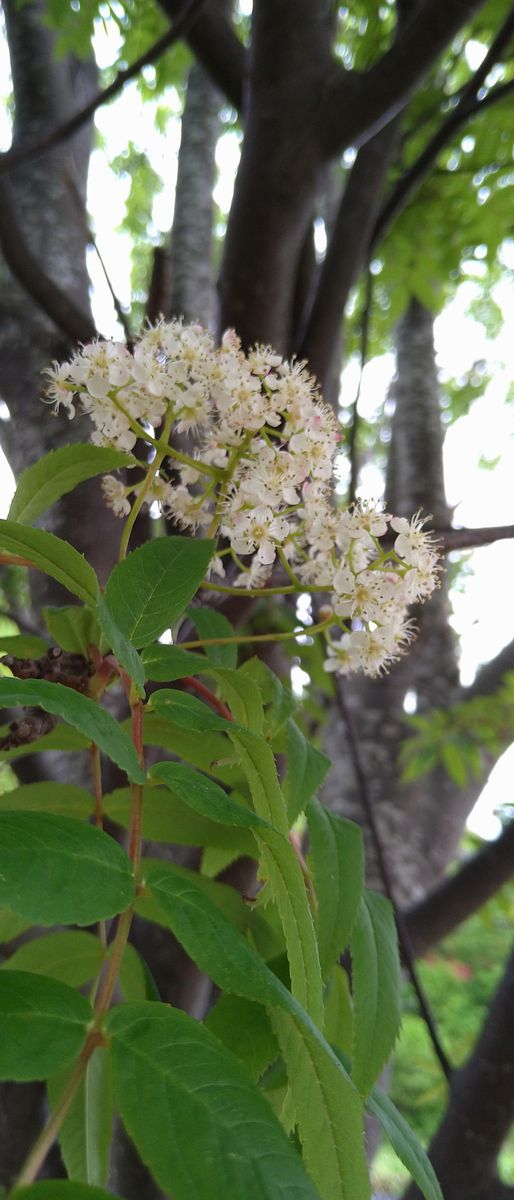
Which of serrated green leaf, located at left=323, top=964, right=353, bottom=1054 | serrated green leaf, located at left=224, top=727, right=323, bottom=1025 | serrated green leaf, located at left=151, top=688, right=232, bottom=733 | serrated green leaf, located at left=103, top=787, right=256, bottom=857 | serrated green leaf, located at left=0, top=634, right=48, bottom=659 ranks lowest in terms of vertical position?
serrated green leaf, located at left=323, top=964, right=353, bottom=1054

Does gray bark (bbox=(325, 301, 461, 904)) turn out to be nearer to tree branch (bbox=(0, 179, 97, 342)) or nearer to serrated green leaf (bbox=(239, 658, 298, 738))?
tree branch (bbox=(0, 179, 97, 342))

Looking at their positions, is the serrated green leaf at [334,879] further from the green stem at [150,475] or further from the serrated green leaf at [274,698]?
the green stem at [150,475]

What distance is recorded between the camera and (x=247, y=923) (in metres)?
0.61

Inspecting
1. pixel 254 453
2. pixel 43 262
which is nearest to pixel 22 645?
pixel 254 453

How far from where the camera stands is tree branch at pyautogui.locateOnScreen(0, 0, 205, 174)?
1150mm

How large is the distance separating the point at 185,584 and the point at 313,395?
12.1 inches

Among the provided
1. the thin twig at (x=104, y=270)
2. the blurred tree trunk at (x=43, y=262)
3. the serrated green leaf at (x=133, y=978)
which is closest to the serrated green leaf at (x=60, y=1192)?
the serrated green leaf at (x=133, y=978)

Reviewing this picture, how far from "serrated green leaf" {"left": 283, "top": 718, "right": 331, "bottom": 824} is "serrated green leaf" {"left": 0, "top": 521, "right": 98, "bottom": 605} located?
19 centimetres

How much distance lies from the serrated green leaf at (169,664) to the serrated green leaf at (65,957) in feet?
0.77

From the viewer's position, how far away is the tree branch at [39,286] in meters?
1.16

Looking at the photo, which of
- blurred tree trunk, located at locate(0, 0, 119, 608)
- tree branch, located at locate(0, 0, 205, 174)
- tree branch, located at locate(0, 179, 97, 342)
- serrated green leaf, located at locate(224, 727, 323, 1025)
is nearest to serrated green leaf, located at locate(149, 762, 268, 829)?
serrated green leaf, located at locate(224, 727, 323, 1025)

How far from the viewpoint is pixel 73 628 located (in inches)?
26.0

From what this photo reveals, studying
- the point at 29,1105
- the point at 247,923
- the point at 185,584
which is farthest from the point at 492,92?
the point at 29,1105

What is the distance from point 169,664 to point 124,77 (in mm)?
1158
